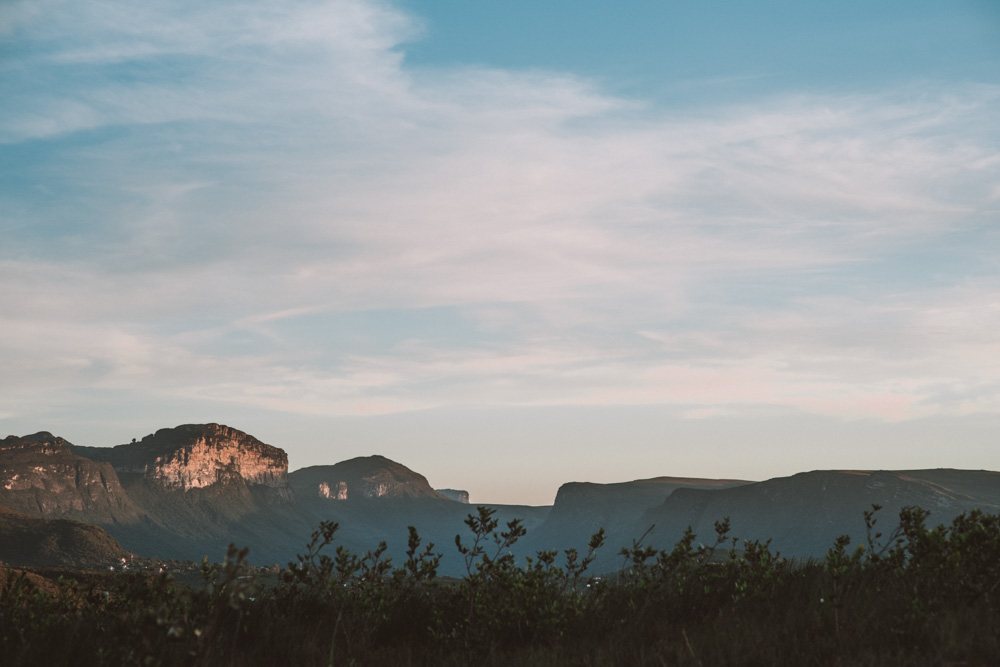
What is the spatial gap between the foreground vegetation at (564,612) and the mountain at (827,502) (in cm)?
14111

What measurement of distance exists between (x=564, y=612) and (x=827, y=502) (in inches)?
7222

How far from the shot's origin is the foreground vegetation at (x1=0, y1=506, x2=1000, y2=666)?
20.6 ft

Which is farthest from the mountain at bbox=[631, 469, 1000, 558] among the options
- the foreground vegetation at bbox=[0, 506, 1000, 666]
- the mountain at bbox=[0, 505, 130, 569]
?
the foreground vegetation at bbox=[0, 506, 1000, 666]

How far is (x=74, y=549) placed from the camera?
13012 centimetres

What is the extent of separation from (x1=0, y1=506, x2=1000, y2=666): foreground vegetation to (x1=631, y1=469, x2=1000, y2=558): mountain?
5555 inches

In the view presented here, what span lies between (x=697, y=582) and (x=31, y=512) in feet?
704

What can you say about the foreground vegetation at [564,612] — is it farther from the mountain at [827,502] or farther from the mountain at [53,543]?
the mountain at [827,502]

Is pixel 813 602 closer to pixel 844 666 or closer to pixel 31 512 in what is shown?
pixel 844 666

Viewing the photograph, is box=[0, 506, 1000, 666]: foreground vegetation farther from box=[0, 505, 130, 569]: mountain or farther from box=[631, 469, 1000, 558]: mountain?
box=[631, 469, 1000, 558]: mountain

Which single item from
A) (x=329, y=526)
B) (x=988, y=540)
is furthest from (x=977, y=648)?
(x=329, y=526)

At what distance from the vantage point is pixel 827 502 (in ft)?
569

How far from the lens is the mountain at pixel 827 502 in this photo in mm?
154875

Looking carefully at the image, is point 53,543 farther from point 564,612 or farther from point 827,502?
point 827,502

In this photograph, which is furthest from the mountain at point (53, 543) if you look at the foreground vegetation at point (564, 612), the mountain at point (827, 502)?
the foreground vegetation at point (564, 612)
